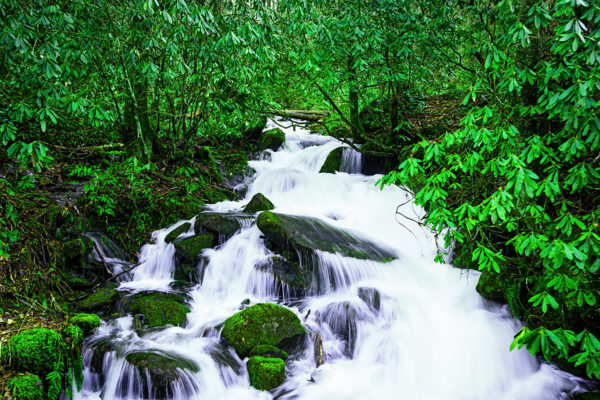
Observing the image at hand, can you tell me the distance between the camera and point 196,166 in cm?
982

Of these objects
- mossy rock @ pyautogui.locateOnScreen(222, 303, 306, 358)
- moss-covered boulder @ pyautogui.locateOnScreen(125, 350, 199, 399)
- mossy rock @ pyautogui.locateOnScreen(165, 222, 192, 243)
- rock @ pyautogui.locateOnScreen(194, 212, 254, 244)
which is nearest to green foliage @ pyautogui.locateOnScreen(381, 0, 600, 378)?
mossy rock @ pyautogui.locateOnScreen(222, 303, 306, 358)

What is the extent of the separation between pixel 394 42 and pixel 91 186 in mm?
5787

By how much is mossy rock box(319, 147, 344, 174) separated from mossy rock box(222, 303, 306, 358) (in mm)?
6308

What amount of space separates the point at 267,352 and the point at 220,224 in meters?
3.14

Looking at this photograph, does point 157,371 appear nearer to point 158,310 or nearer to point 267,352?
point 267,352

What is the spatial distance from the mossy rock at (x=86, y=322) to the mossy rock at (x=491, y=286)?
17.7ft

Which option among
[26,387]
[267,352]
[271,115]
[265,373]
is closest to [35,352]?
[26,387]

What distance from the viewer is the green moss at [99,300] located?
5242 millimetres

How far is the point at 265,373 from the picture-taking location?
426 centimetres

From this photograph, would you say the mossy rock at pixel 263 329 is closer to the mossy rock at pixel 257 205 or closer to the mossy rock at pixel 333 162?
the mossy rock at pixel 257 205

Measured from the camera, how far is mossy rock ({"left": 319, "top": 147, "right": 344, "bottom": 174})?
34.8 feet

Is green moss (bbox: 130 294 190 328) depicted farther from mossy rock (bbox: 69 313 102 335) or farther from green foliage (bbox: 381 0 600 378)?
green foliage (bbox: 381 0 600 378)

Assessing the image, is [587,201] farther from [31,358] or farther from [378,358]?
[31,358]

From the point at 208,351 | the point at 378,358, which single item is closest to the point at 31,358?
the point at 208,351
